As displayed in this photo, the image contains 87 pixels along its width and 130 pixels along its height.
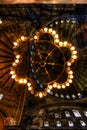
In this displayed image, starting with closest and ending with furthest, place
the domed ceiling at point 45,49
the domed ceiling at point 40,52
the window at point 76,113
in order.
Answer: the domed ceiling at point 40,52 → the domed ceiling at point 45,49 → the window at point 76,113

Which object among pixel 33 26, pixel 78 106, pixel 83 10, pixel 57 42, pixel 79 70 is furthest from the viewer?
pixel 79 70

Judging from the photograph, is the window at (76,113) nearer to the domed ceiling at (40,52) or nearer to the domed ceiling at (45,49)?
the domed ceiling at (40,52)

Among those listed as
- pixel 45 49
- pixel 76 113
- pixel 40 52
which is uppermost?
pixel 45 49

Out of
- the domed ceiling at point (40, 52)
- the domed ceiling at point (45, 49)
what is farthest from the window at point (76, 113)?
the domed ceiling at point (45, 49)

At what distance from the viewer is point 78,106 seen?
17312 mm

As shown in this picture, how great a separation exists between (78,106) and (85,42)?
4.87 metres

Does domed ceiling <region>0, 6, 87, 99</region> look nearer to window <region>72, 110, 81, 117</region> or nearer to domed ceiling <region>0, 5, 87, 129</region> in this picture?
domed ceiling <region>0, 5, 87, 129</region>

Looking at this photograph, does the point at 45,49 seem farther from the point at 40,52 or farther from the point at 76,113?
the point at 76,113

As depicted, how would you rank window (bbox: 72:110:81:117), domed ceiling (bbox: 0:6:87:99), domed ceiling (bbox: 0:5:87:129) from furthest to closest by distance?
window (bbox: 72:110:81:117) < domed ceiling (bbox: 0:6:87:99) < domed ceiling (bbox: 0:5:87:129)

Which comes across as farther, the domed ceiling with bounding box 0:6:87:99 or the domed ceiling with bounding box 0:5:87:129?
the domed ceiling with bounding box 0:6:87:99

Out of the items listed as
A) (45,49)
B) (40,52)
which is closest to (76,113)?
(40,52)

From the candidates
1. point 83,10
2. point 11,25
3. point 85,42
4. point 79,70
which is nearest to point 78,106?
point 79,70

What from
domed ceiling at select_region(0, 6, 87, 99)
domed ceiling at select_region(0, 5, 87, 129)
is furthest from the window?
domed ceiling at select_region(0, 6, 87, 99)

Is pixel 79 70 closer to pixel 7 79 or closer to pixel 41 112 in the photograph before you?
pixel 41 112
